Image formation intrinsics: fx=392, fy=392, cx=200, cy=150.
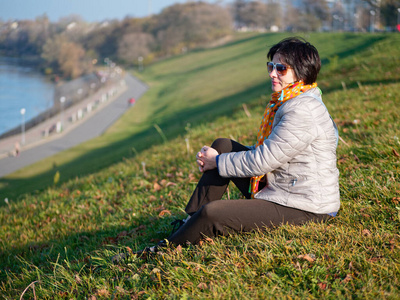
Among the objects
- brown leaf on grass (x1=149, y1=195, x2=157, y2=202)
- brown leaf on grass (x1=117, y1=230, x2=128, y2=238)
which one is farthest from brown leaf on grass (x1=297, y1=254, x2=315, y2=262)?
brown leaf on grass (x1=149, y1=195, x2=157, y2=202)

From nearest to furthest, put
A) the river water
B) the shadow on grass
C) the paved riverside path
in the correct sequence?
the shadow on grass < the paved riverside path < the river water

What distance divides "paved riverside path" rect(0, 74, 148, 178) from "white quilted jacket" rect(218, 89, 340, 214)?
18563 millimetres

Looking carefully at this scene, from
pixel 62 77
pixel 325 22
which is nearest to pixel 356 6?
pixel 325 22

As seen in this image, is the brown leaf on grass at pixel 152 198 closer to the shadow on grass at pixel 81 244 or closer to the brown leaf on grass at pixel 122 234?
the shadow on grass at pixel 81 244

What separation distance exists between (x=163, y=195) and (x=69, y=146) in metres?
21.5

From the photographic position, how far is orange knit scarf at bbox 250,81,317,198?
2.71 metres

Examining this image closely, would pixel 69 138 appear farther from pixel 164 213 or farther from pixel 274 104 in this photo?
pixel 274 104

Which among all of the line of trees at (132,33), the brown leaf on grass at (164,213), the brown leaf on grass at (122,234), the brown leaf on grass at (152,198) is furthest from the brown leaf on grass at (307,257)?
the line of trees at (132,33)

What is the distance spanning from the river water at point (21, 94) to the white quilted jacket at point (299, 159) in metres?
33.6

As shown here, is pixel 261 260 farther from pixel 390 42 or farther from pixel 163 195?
pixel 390 42

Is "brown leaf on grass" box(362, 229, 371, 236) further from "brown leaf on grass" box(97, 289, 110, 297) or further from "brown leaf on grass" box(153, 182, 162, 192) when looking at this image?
"brown leaf on grass" box(153, 182, 162, 192)

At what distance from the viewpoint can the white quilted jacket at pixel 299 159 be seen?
2.56 meters

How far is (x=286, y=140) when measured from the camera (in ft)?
8.37

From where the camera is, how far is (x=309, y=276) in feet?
7.14
